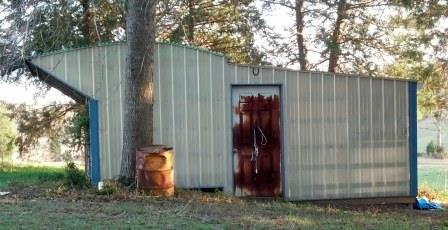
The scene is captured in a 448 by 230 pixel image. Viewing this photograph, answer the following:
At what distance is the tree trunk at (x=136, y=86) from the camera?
1078cm

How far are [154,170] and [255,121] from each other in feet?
8.05

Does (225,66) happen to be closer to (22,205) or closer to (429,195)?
(22,205)

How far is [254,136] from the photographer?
11.8 meters

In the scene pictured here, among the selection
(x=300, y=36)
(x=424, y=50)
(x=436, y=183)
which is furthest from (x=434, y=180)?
(x=300, y=36)

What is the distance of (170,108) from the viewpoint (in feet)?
38.3

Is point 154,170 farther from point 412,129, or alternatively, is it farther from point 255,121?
point 412,129

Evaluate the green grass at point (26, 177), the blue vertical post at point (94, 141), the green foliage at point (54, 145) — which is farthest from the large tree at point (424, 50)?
the green foliage at point (54, 145)

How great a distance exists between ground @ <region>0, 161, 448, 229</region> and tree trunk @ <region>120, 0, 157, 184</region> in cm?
72

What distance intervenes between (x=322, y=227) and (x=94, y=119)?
17.9 ft

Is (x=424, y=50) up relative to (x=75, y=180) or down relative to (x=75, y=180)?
up

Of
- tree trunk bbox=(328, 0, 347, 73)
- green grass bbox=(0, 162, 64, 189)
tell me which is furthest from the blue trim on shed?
green grass bbox=(0, 162, 64, 189)

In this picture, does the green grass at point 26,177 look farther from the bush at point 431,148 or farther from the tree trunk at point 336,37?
the bush at point 431,148

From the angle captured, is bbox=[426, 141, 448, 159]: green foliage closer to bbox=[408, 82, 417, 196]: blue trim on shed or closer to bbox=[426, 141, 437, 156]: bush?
bbox=[426, 141, 437, 156]: bush

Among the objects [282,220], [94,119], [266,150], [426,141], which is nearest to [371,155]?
[266,150]
